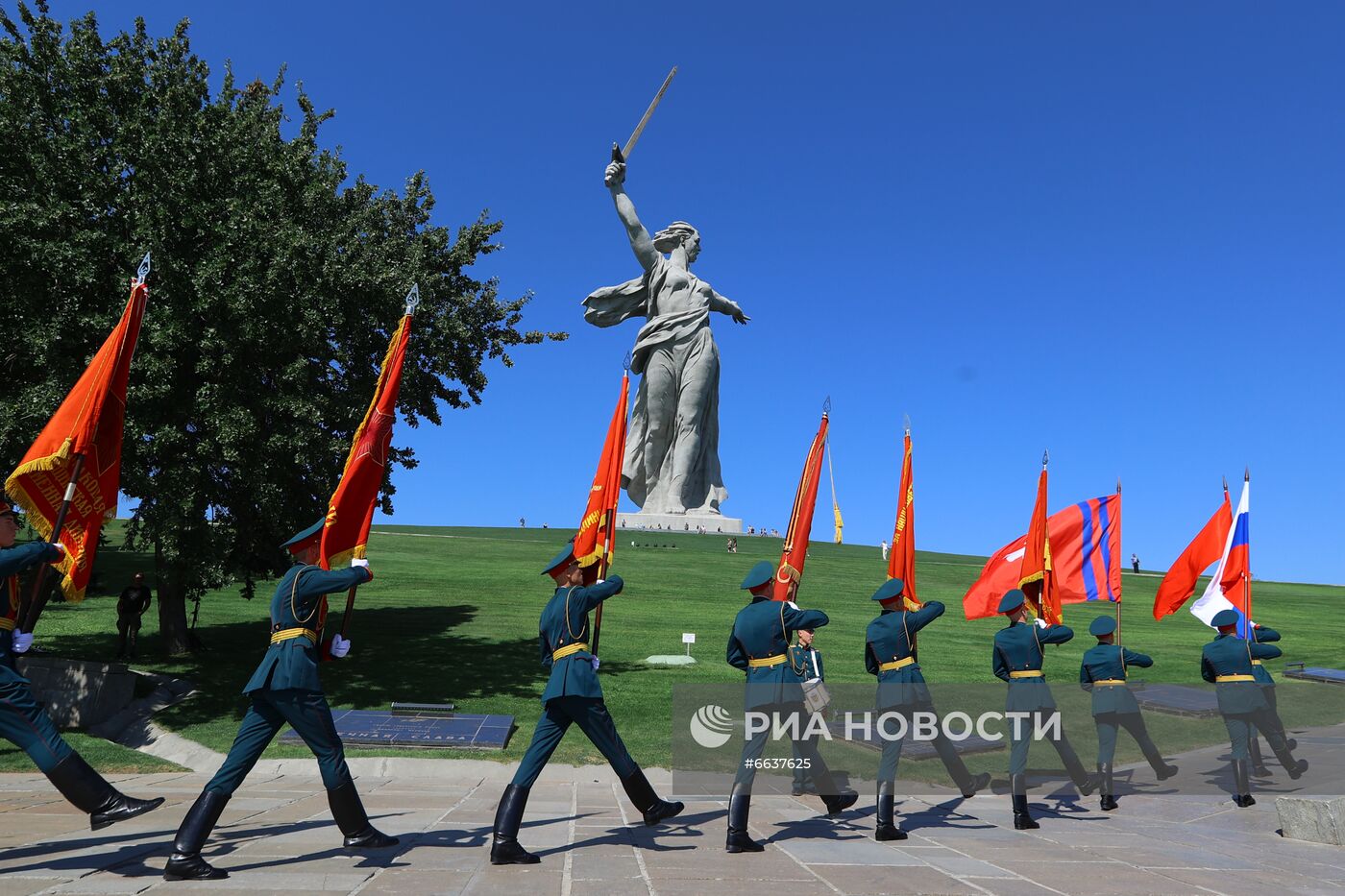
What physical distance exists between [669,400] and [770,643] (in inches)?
1578

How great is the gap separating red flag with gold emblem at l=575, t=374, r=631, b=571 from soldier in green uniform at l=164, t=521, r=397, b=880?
2.09m

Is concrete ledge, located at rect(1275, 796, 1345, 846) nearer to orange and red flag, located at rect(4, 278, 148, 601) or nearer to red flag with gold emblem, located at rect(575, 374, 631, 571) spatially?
red flag with gold emblem, located at rect(575, 374, 631, 571)

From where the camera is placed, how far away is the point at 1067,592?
11.3 meters

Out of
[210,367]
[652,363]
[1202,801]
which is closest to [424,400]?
[210,367]

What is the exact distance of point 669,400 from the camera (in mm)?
47094

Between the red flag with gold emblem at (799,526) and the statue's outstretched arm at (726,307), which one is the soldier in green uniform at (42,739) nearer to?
the red flag with gold emblem at (799,526)

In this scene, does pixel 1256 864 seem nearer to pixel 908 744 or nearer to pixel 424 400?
pixel 908 744

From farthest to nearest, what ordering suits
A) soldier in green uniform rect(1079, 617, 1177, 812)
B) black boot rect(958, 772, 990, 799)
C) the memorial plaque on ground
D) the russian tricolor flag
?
the russian tricolor flag
the memorial plaque on ground
soldier in green uniform rect(1079, 617, 1177, 812)
black boot rect(958, 772, 990, 799)

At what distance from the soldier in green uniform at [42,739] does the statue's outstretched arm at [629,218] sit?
39625 mm

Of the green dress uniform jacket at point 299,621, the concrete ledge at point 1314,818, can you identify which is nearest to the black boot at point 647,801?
the green dress uniform jacket at point 299,621

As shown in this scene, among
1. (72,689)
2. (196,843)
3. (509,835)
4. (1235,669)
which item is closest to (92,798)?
(196,843)

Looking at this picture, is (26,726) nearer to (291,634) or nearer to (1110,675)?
(291,634)

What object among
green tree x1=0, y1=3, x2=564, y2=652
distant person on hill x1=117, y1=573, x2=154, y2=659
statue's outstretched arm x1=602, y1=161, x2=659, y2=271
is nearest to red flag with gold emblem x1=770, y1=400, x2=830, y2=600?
green tree x1=0, y1=3, x2=564, y2=652

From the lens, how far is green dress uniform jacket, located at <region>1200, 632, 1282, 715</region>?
31.1 ft
